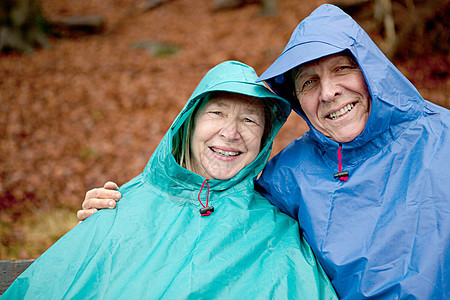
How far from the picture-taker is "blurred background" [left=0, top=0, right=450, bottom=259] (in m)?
5.16

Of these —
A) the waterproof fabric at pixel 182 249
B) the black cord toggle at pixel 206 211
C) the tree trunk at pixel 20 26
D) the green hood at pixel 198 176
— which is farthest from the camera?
the tree trunk at pixel 20 26

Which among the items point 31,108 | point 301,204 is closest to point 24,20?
point 31,108

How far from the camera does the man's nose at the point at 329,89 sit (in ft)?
6.59

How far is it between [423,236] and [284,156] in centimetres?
97

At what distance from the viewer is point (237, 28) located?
10305 mm

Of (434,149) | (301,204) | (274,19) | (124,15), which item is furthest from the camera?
(124,15)

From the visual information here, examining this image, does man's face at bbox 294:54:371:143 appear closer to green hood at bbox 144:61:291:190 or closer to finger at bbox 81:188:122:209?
green hood at bbox 144:61:291:190

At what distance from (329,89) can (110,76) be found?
7332mm

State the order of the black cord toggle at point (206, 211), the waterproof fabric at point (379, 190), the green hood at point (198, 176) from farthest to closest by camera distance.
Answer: the green hood at point (198, 176) < the black cord toggle at point (206, 211) < the waterproof fabric at point (379, 190)

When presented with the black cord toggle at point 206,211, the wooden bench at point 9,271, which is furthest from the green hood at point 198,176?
the wooden bench at point 9,271

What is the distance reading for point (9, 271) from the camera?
2283mm

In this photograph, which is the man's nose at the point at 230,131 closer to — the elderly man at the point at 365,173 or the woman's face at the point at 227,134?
the woman's face at the point at 227,134

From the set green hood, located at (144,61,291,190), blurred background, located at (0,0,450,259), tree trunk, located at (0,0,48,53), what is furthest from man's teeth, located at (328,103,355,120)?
tree trunk, located at (0,0,48,53)

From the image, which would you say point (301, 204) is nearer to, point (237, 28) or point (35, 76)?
point (35, 76)
